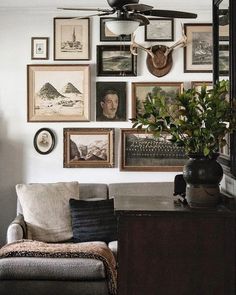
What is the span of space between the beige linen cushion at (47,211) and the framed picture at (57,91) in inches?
32.0

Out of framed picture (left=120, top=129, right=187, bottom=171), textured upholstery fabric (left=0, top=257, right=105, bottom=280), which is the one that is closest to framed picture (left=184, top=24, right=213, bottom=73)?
framed picture (left=120, top=129, right=187, bottom=171)

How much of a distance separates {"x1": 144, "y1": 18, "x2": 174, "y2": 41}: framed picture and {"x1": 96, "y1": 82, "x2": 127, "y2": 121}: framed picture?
0.57 metres

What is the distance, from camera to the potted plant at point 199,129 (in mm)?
2016

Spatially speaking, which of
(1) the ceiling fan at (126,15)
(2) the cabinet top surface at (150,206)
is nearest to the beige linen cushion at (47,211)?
(1) the ceiling fan at (126,15)

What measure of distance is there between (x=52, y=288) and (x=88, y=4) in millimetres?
2915

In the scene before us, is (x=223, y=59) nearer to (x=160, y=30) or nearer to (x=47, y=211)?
(x=47, y=211)

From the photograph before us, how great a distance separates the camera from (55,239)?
4.92 meters

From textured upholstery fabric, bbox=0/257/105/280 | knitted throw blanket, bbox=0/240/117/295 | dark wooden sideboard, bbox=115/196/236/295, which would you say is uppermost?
dark wooden sideboard, bbox=115/196/236/295

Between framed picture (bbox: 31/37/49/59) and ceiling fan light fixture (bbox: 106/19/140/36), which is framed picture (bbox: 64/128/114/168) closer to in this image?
framed picture (bbox: 31/37/49/59)

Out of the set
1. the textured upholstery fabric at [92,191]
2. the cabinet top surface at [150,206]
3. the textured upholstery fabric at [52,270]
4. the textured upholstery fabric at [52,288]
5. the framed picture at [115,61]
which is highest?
the framed picture at [115,61]

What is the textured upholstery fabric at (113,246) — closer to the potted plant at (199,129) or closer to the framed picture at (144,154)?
the framed picture at (144,154)

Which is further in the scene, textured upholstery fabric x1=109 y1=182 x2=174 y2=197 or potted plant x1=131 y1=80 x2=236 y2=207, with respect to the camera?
textured upholstery fabric x1=109 y1=182 x2=174 y2=197

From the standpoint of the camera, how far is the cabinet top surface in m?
1.89

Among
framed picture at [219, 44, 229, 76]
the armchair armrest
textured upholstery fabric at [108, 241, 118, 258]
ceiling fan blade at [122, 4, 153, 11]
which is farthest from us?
the armchair armrest
